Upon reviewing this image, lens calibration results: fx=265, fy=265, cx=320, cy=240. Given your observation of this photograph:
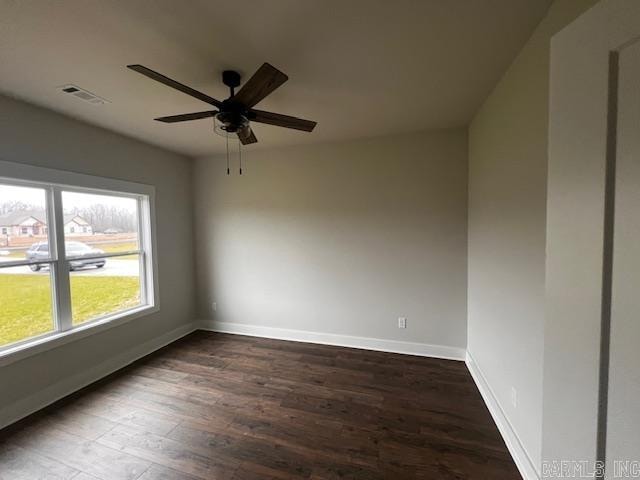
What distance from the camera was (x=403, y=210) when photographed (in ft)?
10.2

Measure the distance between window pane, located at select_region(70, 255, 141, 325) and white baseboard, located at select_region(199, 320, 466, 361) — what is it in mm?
1187

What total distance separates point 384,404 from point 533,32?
9.01 feet

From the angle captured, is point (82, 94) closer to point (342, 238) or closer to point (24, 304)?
point (24, 304)

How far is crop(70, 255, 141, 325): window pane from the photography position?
2627 mm

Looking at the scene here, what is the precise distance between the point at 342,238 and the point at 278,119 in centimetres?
177

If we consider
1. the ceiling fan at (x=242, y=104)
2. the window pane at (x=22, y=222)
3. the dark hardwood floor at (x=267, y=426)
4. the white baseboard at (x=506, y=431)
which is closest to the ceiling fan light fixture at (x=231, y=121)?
the ceiling fan at (x=242, y=104)

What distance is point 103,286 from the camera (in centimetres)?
289

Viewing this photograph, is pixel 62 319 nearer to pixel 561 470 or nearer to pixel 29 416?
pixel 29 416

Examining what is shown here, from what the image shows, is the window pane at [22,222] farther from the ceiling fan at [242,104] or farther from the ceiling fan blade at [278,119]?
the ceiling fan blade at [278,119]

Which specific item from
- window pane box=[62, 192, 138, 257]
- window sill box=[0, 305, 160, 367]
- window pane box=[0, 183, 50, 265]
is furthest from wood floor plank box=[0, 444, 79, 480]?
window pane box=[62, 192, 138, 257]

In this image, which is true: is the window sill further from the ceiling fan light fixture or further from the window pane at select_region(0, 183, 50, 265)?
the ceiling fan light fixture

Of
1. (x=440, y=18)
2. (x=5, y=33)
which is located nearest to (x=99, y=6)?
(x=5, y=33)

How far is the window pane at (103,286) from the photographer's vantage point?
263 centimetres

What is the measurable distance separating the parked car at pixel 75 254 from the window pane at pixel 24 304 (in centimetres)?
10
